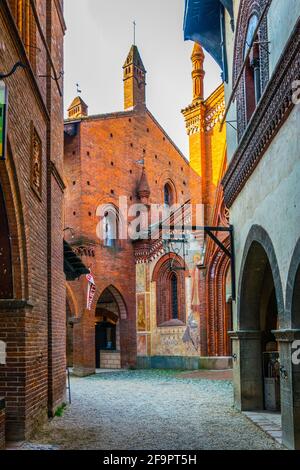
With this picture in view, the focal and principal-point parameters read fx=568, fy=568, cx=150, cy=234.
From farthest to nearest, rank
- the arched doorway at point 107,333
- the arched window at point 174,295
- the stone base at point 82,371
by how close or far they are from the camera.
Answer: the arched doorway at point 107,333 → the arched window at point 174,295 → the stone base at point 82,371

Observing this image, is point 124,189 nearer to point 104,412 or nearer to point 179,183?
point 179,183

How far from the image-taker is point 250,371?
11.1m

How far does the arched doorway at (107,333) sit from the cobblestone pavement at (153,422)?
10.3 m

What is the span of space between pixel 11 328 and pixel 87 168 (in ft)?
56.5

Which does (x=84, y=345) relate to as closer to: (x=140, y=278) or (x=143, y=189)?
(x=140, y=278)

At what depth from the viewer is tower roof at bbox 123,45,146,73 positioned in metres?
29.6

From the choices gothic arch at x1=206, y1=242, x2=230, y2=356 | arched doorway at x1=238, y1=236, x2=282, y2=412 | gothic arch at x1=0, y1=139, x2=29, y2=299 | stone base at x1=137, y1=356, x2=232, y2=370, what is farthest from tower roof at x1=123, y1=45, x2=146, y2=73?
gothic arch at x1=0, y1=139, x2=29, y2=299

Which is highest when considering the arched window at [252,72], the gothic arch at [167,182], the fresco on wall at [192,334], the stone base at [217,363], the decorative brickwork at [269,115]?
the gothic arch at [167,182]

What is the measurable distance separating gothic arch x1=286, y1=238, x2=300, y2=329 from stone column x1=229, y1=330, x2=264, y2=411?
A: 3.60 metres

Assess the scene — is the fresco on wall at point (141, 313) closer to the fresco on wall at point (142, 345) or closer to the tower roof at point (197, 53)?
the fresco on wall at point (142, 345)

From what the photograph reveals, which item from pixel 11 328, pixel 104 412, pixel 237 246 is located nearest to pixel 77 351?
pixel 104 412

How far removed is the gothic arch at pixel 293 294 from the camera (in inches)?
283

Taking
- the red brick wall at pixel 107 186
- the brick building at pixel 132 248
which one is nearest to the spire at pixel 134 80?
the brick building at pixel 132 248

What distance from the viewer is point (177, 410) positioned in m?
11.9
